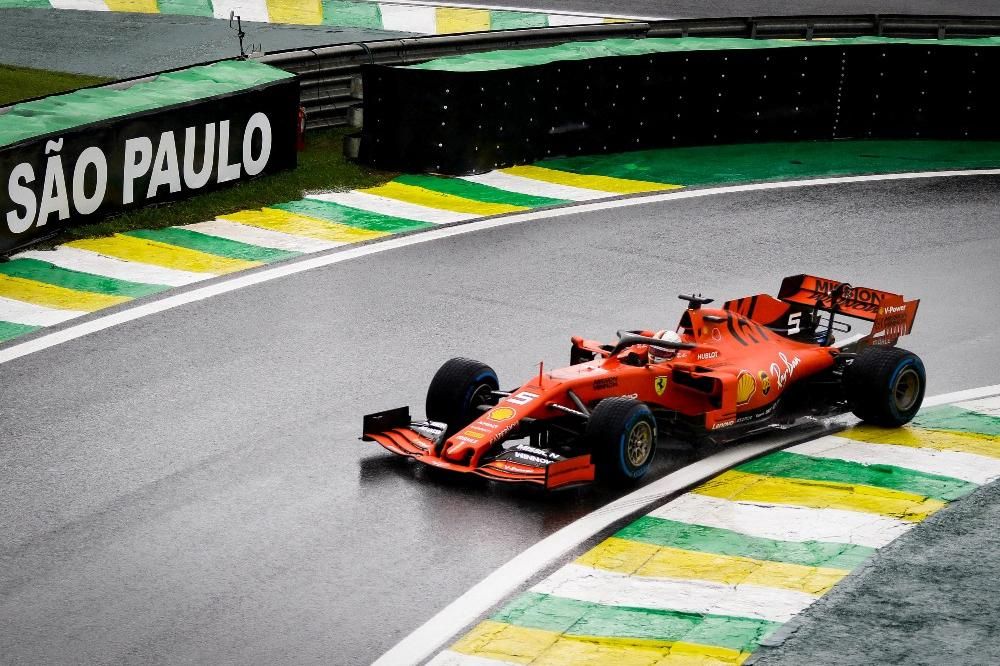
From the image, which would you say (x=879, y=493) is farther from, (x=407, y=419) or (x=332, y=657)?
(x=332, y=657)

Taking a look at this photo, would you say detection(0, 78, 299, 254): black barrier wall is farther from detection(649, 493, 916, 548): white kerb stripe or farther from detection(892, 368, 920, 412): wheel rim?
detection(892, 368, 920, 412): wheel rim

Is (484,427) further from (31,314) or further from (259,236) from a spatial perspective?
(259,236)

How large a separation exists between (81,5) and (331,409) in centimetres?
1856

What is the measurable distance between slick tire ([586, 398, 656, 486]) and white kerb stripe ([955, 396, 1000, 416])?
3.20 m

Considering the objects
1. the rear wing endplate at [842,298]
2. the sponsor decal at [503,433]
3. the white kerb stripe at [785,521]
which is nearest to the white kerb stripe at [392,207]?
the rear wing endplate at [842,298]

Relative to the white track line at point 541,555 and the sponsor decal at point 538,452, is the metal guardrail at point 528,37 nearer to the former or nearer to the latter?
the sponsor decal at point 538,452

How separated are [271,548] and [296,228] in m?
8.05

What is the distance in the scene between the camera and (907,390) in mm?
11539

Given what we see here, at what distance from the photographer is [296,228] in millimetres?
16938

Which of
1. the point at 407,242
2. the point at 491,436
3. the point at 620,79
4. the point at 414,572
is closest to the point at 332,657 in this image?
the point at 414,572

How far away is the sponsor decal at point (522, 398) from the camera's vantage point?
1051cm

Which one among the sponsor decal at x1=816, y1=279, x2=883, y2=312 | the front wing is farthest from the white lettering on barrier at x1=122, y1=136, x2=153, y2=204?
the sponsor decal at x1=816, y1=279, x2=883, y2=312

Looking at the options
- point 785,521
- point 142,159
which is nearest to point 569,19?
point 142,159

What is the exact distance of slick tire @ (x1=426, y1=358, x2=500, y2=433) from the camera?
10.9 metres
